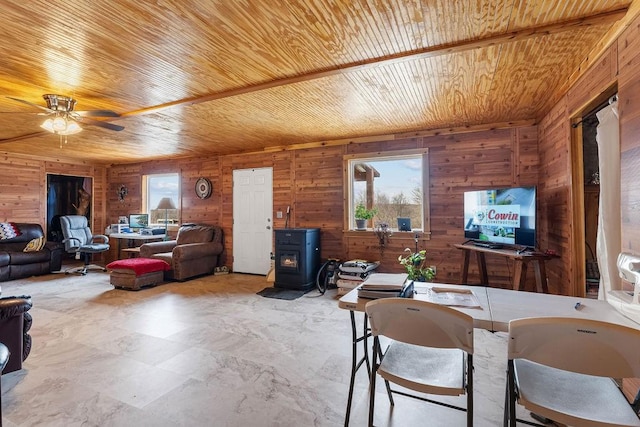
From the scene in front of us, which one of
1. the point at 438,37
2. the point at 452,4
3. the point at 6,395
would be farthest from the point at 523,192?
the point at 6,395

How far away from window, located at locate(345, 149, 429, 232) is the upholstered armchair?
2.68 m

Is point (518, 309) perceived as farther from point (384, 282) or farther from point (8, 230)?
point (8, 230)

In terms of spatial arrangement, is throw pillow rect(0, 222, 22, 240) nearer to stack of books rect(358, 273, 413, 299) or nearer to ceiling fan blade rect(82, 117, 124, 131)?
ceiling fan blade rect(82, 117, 124, 131)

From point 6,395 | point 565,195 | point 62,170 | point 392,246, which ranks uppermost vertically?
point 62,170

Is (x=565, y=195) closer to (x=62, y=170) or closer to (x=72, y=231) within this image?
(x=72, y=231)

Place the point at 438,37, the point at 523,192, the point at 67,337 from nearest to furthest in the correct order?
the point at 438,37
the point at 67,337
the point at 523,192

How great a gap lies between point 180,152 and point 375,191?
3.92 m

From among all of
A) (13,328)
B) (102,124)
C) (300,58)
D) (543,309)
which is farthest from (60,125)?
(543,309)

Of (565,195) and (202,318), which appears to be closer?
(565,195)

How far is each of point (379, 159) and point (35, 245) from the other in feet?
21.3

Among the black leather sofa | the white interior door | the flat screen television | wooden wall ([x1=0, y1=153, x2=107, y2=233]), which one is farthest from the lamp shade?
the flat screen television

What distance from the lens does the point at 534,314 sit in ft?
4.79

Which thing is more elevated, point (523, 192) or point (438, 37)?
point (438, 37)

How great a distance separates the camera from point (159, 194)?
725 centimetres
